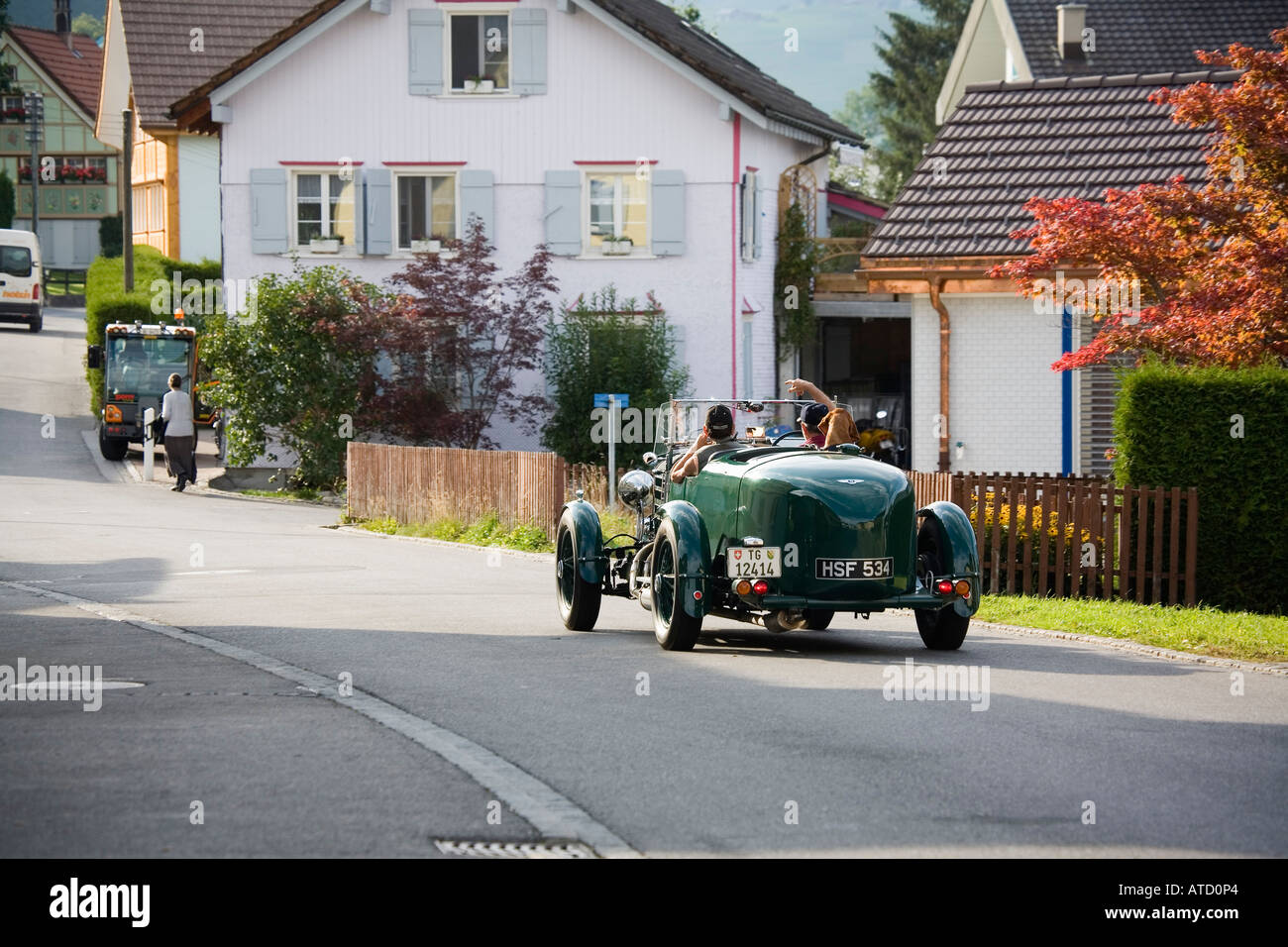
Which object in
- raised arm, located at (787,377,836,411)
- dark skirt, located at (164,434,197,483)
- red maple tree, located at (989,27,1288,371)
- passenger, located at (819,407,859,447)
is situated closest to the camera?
raised arm, located at (787,377,836,411)

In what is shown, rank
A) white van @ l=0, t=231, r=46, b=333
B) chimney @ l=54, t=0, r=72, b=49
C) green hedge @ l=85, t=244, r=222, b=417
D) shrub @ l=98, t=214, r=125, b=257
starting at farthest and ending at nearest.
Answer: chimney @ l=54, t=0, r=72, b=49 → shrub @ l=98, t=214, r=125, b=257 → white van @ l=0, t=231, r=46, b=333 → green hedge @ l=85, t=244, r=222, b=417

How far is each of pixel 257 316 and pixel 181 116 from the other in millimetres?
6235

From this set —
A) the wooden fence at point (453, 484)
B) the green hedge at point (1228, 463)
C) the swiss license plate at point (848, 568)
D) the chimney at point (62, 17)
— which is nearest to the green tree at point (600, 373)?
the wooden fence at point (453, 484)

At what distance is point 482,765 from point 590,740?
817mm

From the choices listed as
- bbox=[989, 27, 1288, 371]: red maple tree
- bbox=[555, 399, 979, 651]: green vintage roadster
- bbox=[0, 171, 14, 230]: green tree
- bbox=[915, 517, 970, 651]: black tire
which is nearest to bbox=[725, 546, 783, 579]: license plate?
bbox=[555, 399, 979, 651]: green vintage roadster

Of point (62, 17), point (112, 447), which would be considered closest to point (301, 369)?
point (112, 447)

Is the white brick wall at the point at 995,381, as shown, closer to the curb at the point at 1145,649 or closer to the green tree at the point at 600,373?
the green tree at the point at 600,373

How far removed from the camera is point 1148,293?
800 inches

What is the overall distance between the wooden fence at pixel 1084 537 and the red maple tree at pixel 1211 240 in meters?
2.43

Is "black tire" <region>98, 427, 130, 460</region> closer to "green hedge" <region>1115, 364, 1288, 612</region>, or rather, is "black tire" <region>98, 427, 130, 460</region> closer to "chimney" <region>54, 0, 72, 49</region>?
"green hedge" <region>1115, 364, 1288, 612</region>

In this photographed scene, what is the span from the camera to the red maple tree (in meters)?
18.2

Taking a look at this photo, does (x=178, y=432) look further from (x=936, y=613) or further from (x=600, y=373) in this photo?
(x=936, y=613)

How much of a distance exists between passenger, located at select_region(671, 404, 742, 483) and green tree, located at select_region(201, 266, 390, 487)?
19.1 meters

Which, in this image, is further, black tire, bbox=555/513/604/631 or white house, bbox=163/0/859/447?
white house, bbox=163/0/859/447
